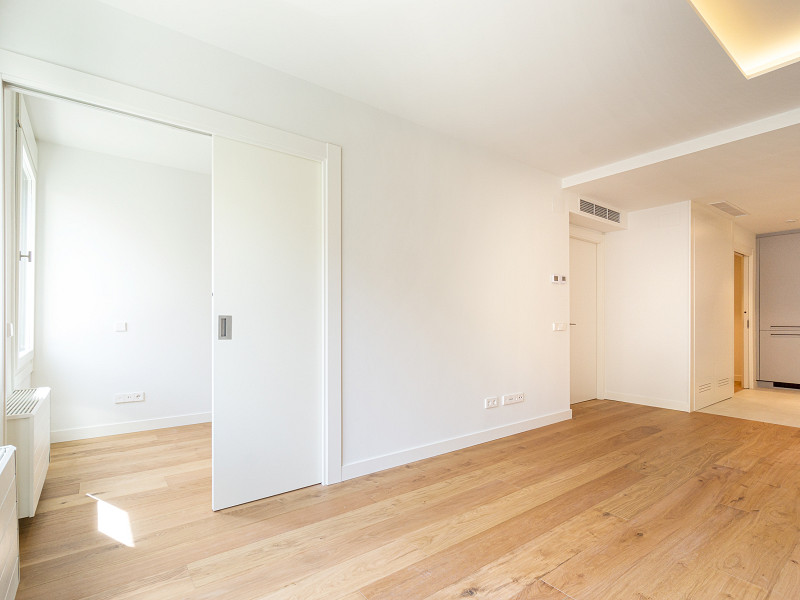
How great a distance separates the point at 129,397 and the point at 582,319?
17.8ft

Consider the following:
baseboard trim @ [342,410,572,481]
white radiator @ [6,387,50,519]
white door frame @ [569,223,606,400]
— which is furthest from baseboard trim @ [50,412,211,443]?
white door frame @ [569,223,606,400]

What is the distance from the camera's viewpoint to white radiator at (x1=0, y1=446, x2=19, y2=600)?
1349mm

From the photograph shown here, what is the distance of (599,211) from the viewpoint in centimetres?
502

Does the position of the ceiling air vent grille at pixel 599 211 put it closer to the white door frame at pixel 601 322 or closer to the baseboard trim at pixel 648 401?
the white door frame at pixel 601 322

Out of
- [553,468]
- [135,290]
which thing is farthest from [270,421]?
[135,290]

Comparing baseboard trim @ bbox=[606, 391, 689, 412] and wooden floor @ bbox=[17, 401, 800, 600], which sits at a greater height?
wooden floor @ bbox=[17, 401, 800, 600]

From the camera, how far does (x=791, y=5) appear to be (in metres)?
2.19

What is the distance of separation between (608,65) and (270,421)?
3.08 metres

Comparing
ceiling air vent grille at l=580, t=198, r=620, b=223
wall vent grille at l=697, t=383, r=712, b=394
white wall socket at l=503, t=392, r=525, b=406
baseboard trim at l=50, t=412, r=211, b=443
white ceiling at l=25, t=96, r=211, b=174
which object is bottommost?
baseboard trim at l=50, t=412, r=211, b=443

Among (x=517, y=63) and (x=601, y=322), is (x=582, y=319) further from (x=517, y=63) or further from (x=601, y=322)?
(x=517, y=63)

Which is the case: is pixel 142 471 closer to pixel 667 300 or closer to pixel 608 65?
pixel 608 65

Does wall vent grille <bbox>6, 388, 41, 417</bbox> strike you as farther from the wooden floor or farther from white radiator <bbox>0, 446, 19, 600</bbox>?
white radiator <bbox>0, 446, 19, 600</bbox>

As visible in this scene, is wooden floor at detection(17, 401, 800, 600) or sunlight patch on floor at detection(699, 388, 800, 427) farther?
sunlight patch on floor at detection(699, 388, 800, 427)

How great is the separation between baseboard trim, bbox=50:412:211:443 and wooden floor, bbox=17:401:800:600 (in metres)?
0.35
